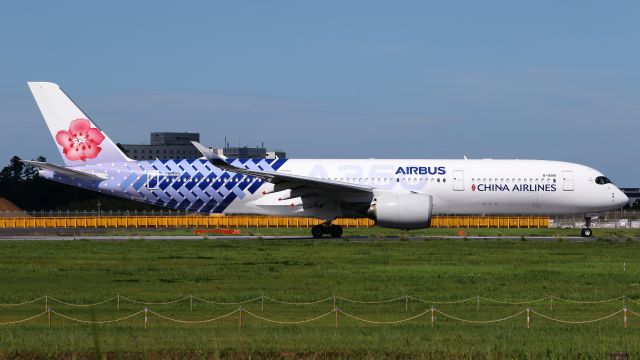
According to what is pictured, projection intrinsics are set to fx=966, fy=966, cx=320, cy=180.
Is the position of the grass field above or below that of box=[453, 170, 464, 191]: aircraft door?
below

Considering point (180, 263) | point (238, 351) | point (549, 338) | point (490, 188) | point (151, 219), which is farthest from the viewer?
point (151, 219)

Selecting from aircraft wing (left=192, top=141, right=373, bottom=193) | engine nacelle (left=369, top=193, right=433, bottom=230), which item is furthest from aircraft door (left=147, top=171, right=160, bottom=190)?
engine nacelle (left=369, top=193, right=433, bottom=230)

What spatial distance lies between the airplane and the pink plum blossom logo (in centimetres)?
96

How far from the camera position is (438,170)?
5100 cm

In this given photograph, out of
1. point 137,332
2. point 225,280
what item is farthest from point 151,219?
point 137,332

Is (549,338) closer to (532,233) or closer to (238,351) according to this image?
(238,351)

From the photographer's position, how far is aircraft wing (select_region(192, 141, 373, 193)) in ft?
152

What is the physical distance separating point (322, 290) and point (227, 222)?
4472cm

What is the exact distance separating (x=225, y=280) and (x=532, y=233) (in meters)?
32.1

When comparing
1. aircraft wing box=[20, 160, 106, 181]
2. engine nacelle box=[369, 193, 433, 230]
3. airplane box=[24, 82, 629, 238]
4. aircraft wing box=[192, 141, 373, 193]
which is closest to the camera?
aircraft wing box=[192, 141, 373, 193]

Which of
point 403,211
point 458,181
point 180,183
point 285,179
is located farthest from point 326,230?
point 180,183

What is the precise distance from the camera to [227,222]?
237 feet

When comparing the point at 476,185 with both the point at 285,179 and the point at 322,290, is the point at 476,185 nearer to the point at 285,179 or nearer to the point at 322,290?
the point at 285,179

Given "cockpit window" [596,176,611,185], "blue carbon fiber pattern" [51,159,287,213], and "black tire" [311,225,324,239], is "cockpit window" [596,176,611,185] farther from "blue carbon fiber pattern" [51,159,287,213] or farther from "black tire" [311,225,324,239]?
"blue carbon fiber pattern" [51,159,287,213]
